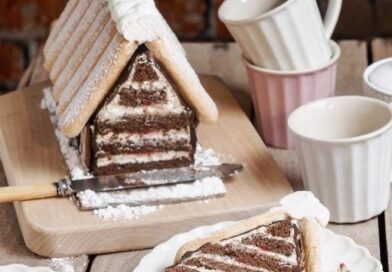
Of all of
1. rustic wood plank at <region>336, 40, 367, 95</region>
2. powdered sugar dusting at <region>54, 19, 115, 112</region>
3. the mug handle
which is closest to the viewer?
powdered sugar dusting at <region>54, 19, 115, 112</region>

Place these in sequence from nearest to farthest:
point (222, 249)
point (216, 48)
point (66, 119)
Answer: point (222, 249), point (66, 119), point (216, 48)

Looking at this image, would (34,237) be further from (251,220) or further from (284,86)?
(284,86)

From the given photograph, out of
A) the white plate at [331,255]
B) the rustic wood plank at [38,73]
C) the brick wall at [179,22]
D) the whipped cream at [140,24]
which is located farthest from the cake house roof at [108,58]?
the brick wall at [179,22]

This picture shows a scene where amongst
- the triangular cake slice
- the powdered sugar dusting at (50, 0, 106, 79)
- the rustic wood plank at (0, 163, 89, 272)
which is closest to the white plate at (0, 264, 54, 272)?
the rustic wood plank at (0, 163, 89, 272)

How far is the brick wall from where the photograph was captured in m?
2.57

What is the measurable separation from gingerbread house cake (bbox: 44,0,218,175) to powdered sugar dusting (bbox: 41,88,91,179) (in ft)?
0.07

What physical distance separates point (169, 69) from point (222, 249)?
30 cm

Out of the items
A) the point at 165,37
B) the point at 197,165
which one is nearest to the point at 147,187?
the point at 197,165

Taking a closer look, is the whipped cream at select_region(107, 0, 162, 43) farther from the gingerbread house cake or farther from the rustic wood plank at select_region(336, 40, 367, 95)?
the rustic wood plank at select_region(336, 40, 367, 95)

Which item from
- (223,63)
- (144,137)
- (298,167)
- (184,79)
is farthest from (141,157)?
(223,63)

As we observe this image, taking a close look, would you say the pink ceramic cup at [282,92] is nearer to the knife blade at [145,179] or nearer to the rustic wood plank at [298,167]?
the rustic wood plank at [298,167]

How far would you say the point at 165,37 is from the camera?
5.02 ft

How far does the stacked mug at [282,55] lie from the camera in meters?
1.69

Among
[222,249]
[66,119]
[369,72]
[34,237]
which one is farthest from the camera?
[369,72]
